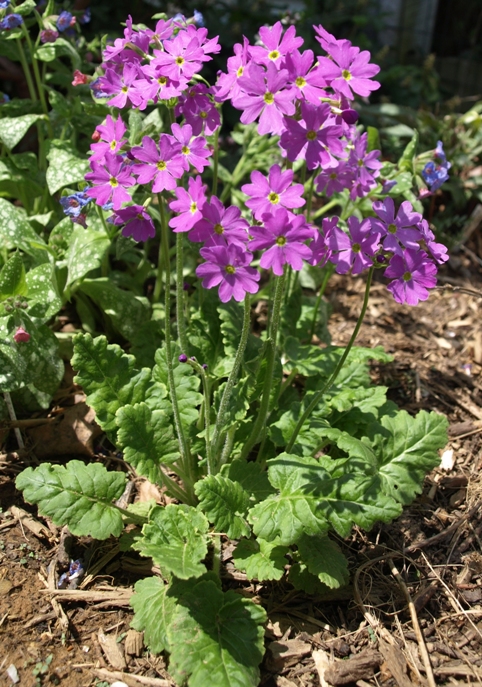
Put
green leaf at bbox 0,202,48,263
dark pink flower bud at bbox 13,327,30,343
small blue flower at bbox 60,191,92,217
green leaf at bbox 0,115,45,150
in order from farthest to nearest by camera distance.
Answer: green leaf at bbox 0,115,45,150
green leaf at bbox 0,202,48,263
small blue flower at bbox 60,191,92,217
dark pink flower bud at bbox 13,327,30,343

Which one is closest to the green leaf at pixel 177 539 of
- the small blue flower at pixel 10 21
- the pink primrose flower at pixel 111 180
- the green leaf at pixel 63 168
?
the pink primrose flower at pixel 111 180

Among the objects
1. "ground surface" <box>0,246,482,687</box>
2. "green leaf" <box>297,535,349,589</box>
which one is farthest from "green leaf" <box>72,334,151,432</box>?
"green leaf" <box>297,535,349,589</box>

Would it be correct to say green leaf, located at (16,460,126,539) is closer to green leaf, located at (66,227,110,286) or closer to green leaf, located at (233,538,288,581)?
green leaf, located at (233,538,288,581)

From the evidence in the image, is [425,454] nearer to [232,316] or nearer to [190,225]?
[232,316]

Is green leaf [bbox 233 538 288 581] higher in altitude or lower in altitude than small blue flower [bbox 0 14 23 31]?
lower

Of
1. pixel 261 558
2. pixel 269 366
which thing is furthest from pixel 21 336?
pixel 261 558

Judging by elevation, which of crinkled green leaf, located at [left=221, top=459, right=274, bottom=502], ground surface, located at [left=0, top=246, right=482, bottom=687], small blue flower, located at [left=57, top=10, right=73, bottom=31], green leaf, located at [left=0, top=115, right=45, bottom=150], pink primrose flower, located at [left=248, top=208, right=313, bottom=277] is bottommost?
ground surface, located at [left=0, top=246, right=482, bottom=687]
